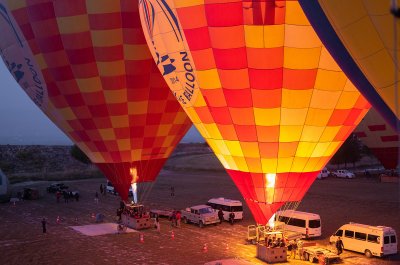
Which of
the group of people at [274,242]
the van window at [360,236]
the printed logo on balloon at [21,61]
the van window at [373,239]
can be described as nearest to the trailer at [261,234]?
the group of people at [274,242]

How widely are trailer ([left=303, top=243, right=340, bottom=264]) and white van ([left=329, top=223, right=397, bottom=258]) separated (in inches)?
52.6

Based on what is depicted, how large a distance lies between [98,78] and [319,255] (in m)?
10.1

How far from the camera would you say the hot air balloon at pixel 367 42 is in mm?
6828

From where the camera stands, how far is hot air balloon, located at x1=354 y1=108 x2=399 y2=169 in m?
32.4

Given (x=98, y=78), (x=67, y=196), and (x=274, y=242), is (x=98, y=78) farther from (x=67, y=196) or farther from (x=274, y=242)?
(x=67, y=196)

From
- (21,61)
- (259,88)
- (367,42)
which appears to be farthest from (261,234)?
(21,61)

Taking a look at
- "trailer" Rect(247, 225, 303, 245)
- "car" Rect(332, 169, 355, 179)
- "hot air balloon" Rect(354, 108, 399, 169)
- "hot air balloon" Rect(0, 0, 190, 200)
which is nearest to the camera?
"trailer" Rect(247, 225, 303, 245)

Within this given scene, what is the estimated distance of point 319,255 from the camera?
50.1ft

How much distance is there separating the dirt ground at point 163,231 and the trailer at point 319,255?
312mm

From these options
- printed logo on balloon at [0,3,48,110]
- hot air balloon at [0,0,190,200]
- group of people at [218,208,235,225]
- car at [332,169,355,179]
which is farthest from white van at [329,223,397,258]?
car at [332,169,355,179]

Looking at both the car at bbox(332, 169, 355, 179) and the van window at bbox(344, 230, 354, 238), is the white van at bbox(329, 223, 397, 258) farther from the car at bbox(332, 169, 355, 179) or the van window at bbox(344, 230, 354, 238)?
the car at bbox(332, 169, 355, 179)

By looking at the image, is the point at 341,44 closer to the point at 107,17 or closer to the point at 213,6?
the point at 213,6

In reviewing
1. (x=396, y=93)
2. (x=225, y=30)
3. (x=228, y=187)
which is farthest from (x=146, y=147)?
(x=228, y=187)

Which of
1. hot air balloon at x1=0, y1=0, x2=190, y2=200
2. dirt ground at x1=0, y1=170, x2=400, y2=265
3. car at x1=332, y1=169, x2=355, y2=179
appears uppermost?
hot air balloon at x1=0, y1=0, x2=190, y2=200
